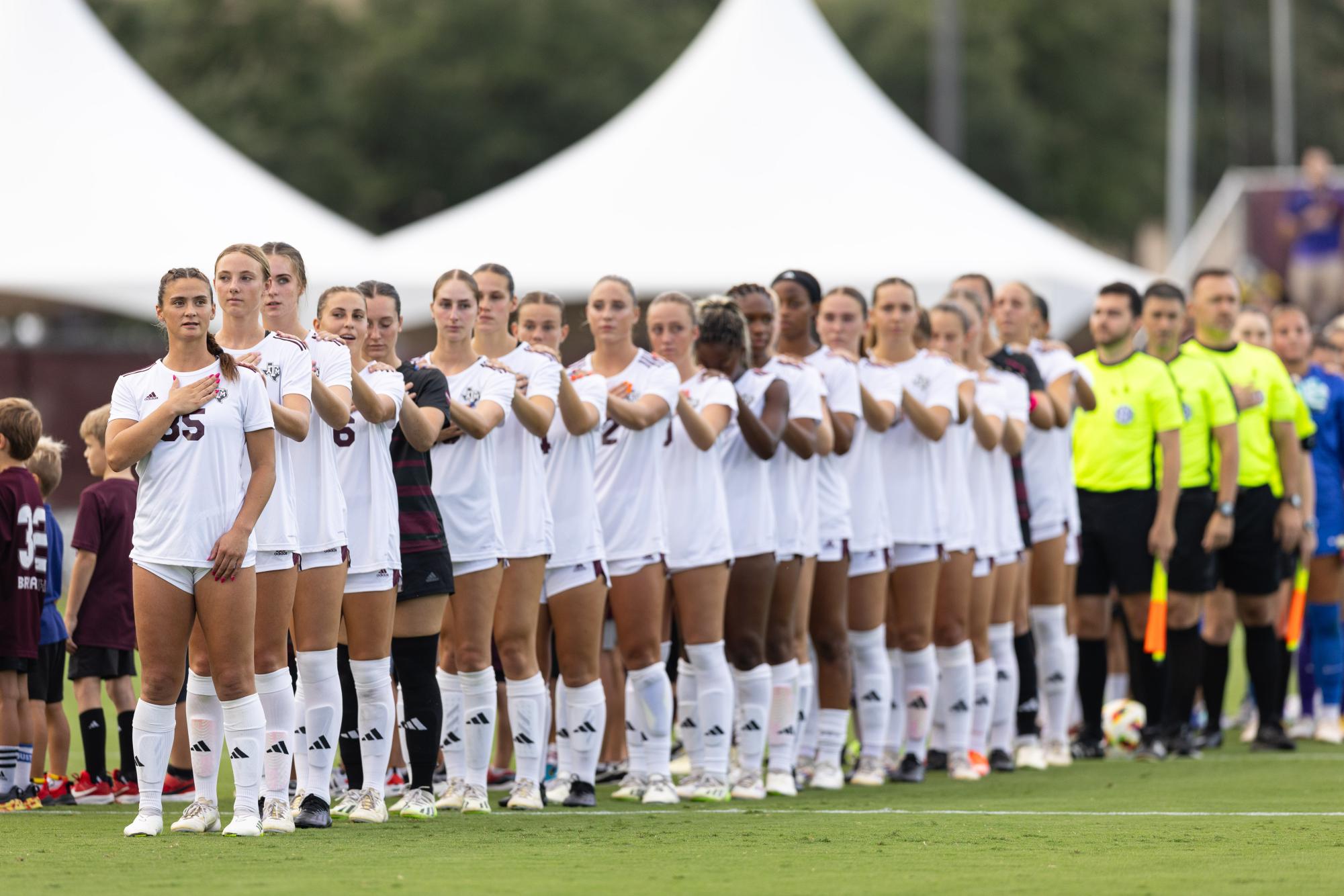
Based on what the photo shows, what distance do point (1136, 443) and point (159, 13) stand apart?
35.9 metres

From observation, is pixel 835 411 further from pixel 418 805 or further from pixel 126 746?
pixel 126 746

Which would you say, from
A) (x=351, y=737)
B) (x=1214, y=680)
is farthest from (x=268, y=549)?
(x=1214, y=680)

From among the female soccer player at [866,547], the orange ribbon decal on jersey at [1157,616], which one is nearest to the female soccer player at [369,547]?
the female soccer player at [866,547]

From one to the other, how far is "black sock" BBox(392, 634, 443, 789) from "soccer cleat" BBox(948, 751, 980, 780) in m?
3.06

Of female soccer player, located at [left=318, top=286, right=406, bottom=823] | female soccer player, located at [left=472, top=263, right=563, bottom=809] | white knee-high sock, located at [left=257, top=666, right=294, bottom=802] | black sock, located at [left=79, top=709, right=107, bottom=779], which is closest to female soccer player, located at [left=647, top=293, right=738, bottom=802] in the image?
female soccer player, located at [left=472, top=263, right=563, bottom=809]

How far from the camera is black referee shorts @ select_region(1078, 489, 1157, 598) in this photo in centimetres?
1077

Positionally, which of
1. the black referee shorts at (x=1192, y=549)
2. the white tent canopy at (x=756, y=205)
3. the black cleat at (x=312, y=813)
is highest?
the white tent canopy at (x=756, y=205)

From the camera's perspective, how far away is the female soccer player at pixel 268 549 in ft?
23.5

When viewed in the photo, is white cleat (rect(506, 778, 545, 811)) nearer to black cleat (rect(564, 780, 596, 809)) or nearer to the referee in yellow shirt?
black cleat (rect(564, 780, 596, 809))

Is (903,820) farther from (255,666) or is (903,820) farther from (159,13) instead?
(159,13)

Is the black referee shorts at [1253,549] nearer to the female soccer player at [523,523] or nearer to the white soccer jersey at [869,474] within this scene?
the white soccer jersey at [869,474]

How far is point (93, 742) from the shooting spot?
29.1ft

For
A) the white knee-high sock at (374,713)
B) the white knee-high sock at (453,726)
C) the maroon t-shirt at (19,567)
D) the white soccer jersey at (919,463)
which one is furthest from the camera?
the white soccer jersey at (919,463)

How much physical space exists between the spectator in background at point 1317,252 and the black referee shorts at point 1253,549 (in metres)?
19.0
